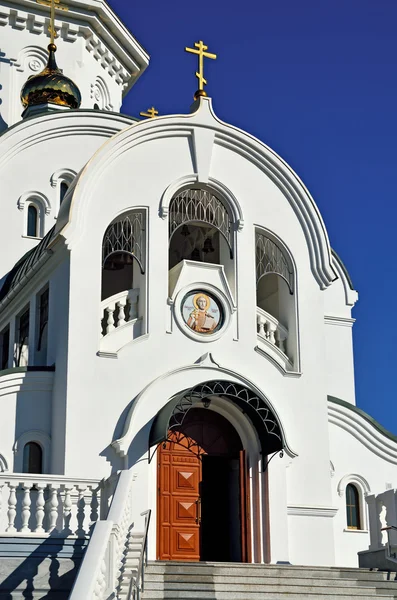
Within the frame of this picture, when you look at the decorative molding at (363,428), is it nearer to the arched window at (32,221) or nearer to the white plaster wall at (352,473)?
the white plaster wall at (352,473)

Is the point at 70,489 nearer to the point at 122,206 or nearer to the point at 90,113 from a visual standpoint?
the point at 122,206

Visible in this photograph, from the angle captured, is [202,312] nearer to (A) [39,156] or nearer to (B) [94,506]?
(B) [94,506]

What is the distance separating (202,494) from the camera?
1520 cm

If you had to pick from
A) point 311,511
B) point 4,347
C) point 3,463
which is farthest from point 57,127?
point 311,511

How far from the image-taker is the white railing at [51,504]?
38.1ft

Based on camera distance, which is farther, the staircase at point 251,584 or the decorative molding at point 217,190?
the decorative molding at point 217,190

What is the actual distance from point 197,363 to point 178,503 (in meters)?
1.98

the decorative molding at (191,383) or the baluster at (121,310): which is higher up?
the baluster at (121,310)

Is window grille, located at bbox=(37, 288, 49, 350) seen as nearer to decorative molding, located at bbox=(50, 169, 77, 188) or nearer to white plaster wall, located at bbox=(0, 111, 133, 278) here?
white plaster wall, located at bbox=(0, 111, 133, 278)

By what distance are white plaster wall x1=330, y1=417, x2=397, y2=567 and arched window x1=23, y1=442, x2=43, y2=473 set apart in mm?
4574

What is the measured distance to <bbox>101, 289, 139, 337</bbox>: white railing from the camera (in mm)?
14703

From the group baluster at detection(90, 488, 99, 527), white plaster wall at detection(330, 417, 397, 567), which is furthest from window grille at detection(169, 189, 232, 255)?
baluster at detection(90, 488, 99, 527)

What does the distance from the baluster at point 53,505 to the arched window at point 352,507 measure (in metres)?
6.01

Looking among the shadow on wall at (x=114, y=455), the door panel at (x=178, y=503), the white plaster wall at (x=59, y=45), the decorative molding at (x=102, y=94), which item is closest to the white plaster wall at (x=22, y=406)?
the shadow on wall at (x=114, y=455)
